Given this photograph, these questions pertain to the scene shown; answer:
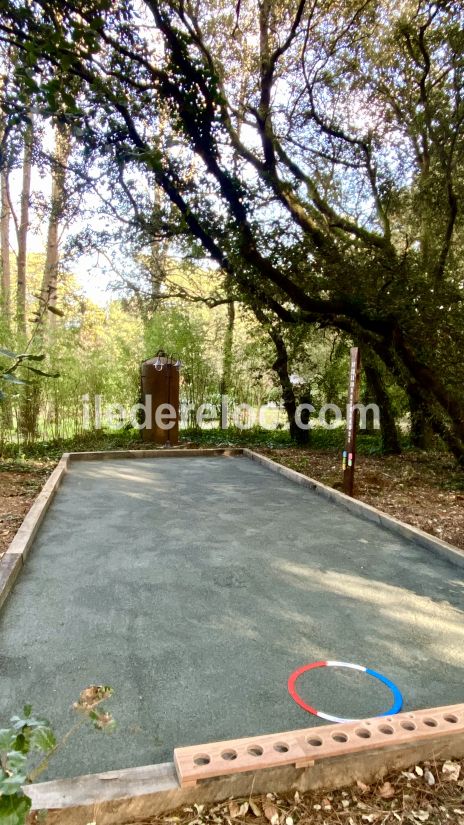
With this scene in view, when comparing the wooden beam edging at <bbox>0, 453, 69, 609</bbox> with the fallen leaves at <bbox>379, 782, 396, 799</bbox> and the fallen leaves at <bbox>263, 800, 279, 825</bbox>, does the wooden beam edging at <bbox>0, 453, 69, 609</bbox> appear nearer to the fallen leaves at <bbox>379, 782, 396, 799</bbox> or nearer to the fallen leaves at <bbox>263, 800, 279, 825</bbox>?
the fallen leaves at <bbox>263, 800, 279, 825</bbox>

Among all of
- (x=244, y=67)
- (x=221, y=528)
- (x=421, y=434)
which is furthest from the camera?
(x=421, y=434)

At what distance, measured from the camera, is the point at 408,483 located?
18.4 ft

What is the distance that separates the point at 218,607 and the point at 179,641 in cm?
37

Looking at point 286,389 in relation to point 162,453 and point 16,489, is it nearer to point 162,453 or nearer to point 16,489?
point 162,453

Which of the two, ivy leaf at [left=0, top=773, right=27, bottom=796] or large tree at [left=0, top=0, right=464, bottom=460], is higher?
large tree at [left=0, top=0, right=464, bottom=460]

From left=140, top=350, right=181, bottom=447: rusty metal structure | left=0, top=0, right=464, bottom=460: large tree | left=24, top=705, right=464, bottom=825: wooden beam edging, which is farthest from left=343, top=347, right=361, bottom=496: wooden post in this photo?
left=140, top=350, right=181, bottom=447: rusty metal structure

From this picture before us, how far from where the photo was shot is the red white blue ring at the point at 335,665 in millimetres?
1642

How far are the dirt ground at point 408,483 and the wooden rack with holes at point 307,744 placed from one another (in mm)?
2280

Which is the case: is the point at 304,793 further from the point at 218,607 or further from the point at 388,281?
the point at 388,281

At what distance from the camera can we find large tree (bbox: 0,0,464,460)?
17.2 ft

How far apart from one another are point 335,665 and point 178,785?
88 cm

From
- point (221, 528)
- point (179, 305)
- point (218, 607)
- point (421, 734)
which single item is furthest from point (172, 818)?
point (179, 305)

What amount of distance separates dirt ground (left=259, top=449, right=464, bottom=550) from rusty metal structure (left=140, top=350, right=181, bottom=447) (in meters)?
1.61

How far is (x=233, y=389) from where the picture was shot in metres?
9.25
